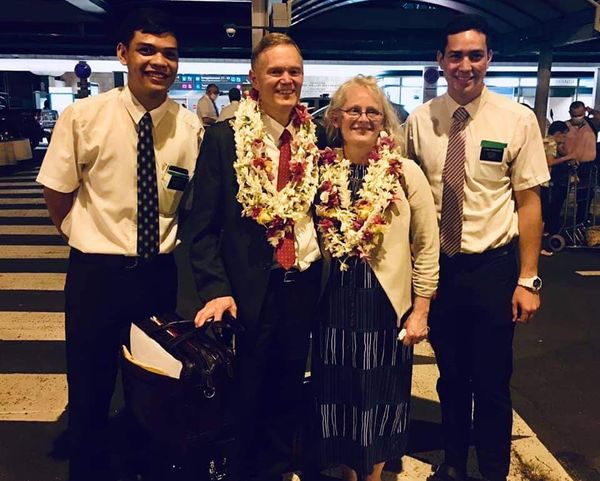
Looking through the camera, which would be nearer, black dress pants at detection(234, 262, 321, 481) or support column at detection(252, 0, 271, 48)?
black dress pants at detection(234, 262, 321, 481)

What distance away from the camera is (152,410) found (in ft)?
7.02

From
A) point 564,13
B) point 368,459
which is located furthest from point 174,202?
point 564,13

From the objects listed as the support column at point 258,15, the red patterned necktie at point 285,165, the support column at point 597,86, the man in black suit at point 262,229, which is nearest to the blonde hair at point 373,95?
the man in black suit at point 262,229

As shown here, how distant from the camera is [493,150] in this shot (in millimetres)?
2570

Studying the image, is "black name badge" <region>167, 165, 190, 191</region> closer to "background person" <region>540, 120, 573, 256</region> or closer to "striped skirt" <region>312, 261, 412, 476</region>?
"striped skirt" <region>312, 261, 412, 476</region>

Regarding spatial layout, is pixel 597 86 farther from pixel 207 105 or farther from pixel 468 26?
pixel 468 26

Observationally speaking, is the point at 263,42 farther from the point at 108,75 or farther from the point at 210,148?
the point at 108,75

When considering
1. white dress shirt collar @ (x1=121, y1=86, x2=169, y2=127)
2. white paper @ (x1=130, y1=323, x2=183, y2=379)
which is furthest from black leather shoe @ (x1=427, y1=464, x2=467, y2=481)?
white dress shirt collar @ (x1=121, y1=86, x2=169, y2=127)

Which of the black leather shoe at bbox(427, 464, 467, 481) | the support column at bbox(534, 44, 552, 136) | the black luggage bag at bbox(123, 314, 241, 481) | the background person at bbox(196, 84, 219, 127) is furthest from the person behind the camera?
the support column at bbox(534, 44, 552, 136)

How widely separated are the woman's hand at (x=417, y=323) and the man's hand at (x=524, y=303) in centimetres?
46

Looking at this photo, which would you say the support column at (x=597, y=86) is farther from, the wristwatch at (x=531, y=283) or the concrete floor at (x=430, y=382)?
the wristwatch at (x=531, y=283)

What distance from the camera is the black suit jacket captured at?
2.33 meters

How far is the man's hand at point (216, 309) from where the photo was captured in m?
2.28

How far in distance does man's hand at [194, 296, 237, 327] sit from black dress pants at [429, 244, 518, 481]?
3.37 feet
